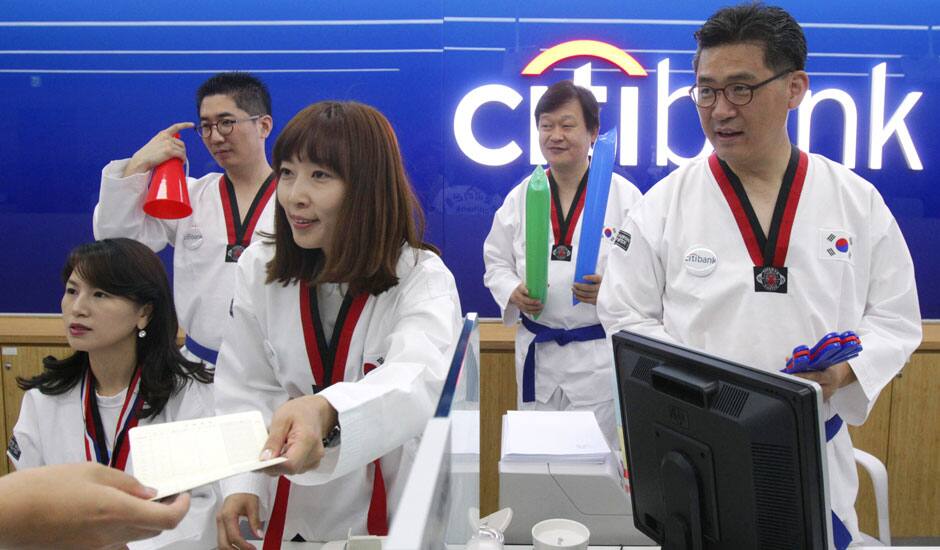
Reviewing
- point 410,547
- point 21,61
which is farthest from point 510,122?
point 410,547

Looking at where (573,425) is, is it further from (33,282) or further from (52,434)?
(33,282)

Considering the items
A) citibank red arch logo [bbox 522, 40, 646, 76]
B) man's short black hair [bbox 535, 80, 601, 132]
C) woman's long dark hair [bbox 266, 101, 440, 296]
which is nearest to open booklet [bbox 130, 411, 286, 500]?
woman's long dark hair [bbox 266, 101, 440, 296]

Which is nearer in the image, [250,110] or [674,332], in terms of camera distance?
[674,332]

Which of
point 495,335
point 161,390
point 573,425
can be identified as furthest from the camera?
point 495,335

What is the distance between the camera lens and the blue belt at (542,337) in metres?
2.60

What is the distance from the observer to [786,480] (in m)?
0.87

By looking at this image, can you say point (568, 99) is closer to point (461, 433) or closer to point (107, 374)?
point (107, 374)

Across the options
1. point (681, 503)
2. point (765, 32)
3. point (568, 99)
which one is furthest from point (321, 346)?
point (568, 99)

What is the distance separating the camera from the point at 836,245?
5.17 ft

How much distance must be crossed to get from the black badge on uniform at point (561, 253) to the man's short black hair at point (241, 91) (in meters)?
1.23

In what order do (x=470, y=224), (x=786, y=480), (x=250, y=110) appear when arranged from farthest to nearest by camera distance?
(x=470, y=224) → (x=250, y=110) → (x=786, y=480)

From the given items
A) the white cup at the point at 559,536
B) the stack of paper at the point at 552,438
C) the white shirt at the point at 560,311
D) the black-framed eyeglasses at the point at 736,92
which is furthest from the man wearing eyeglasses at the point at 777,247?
the white shirt at the point at 560,311

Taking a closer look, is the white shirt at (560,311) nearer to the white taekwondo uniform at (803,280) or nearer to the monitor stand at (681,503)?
the white taekwondo uniform at (803,280)

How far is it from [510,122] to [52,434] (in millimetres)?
2266
